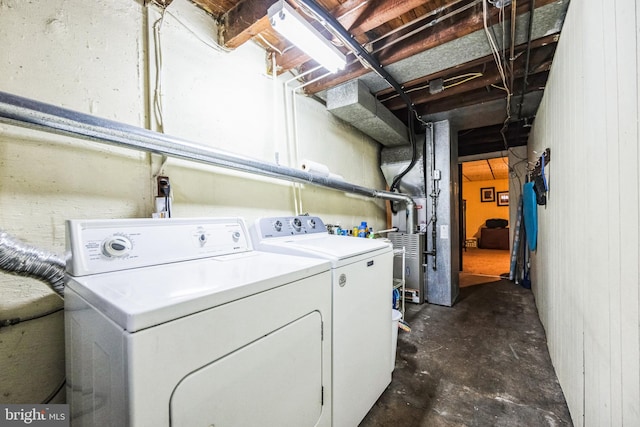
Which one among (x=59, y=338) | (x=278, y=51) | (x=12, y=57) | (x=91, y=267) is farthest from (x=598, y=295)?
(x=12, y=57)

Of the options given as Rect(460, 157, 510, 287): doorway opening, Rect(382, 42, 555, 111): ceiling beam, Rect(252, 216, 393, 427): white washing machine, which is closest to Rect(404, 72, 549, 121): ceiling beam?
Rect(382, 42, 555, 111): ceiling beam

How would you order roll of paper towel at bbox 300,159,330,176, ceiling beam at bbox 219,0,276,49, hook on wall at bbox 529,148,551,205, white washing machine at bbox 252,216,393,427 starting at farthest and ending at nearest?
Result: hook on wall at bbox 529,148,551,205 < roll of paper towel at bbox 300,159,330,176 < ceiling beam at bbox 219,0,276,49 < white washing machine at bbox 252,216,393,427

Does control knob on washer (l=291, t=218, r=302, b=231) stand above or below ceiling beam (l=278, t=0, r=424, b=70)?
below

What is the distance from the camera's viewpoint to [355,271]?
1303mm

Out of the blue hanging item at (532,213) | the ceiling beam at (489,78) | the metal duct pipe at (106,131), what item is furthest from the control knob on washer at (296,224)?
the blue hanging item at (532,213)

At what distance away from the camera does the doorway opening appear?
689cm

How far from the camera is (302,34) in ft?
4.96

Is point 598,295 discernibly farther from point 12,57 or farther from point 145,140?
point 12,57

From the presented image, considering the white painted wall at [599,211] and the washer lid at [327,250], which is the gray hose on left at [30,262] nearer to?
the washer lid at [327,250]

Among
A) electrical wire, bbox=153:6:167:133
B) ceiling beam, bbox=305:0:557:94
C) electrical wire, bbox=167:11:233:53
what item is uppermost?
ceiling beam, bbox=305:0:557:94

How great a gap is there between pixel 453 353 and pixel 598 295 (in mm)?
1413

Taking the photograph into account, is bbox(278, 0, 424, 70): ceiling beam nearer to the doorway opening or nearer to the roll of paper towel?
the roll of paper towel

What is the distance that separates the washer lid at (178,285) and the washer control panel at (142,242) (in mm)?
47

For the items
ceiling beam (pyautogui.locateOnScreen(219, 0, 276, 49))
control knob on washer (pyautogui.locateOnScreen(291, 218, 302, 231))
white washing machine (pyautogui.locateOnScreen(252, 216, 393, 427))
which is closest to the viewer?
white washing machine (pyautogui.locateOnScreen(252, 216, 393, 427))
